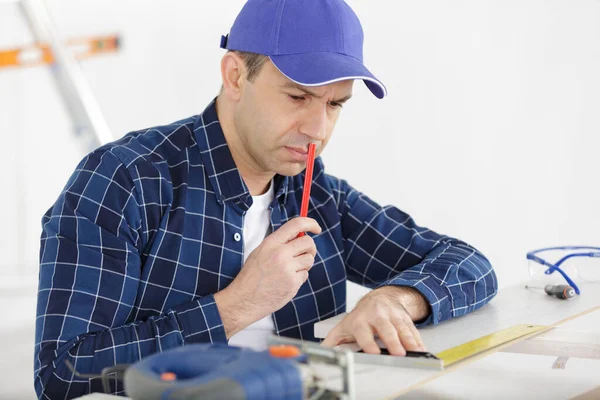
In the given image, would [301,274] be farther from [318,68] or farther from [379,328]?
[318,68]

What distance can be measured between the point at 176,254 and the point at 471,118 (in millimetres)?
1752

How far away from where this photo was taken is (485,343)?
124 centimetres

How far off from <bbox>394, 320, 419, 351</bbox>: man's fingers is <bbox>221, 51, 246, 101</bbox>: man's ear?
64cm

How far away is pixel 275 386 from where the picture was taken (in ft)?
2.32

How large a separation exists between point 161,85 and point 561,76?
1899mm

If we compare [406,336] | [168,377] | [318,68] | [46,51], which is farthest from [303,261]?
[46,51]

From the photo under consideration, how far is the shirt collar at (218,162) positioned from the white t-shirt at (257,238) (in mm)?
59

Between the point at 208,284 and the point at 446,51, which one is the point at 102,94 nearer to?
the point at 446,51

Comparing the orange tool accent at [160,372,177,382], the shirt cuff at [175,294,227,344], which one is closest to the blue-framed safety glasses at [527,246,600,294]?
the shirt cuff at [175,294,227,344]

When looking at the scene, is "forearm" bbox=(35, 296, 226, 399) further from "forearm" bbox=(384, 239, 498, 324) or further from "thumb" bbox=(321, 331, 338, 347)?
"forearm" bbox=(384, 239, 498, 324)

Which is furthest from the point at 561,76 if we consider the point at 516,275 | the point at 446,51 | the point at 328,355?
the point at 328,355

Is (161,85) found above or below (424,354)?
above

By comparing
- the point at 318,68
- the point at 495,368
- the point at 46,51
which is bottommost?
the point at 495,368

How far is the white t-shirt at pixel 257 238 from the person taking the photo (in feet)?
5.25
